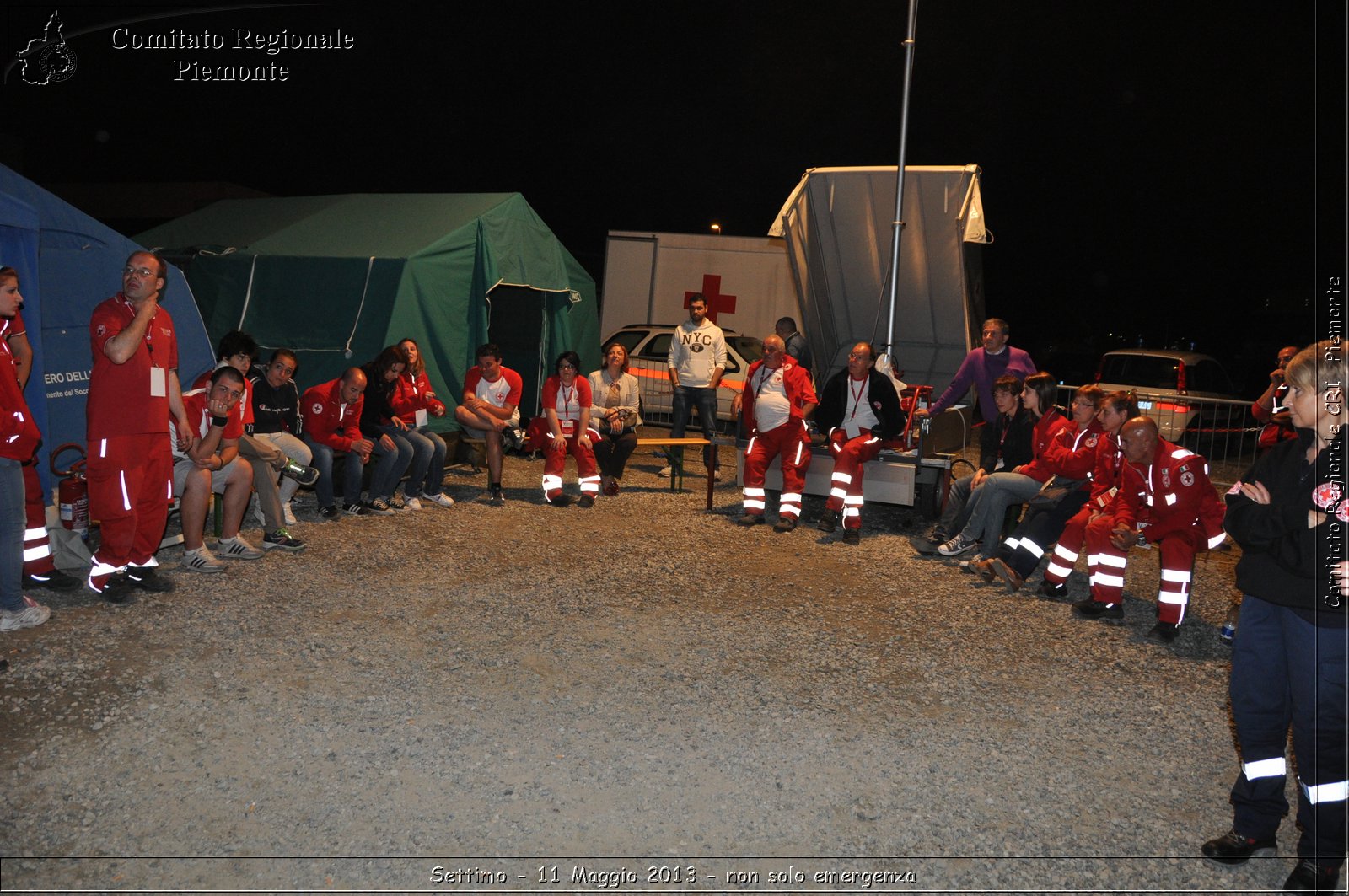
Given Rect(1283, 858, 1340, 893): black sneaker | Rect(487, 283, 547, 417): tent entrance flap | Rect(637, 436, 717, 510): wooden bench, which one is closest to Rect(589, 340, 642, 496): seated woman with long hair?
Rect(637, 436, 717, 510): wooden bench

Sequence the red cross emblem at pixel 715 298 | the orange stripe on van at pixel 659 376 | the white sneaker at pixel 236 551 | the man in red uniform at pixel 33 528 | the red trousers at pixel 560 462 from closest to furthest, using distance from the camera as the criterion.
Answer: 1. the man in red uniform at pixel 33 528
2. the white sneaker at pixel 236 551
3. the red trousers at pixel 560 462
4. the orange stripe on van at pixel 659 376
5. the red cross emblem at pixel 715 298

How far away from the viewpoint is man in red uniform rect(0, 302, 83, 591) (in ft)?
16.7

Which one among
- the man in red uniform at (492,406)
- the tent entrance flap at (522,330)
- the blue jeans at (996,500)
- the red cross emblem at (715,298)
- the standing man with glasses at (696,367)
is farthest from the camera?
the red cross emblem at (715,298)

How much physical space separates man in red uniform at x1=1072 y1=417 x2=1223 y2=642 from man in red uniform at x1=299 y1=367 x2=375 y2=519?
5.29 m

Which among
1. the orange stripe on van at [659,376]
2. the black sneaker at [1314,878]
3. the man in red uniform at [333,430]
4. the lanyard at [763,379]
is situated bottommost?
the black sneaker at [1314,878]

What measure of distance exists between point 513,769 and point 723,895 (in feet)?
3.23

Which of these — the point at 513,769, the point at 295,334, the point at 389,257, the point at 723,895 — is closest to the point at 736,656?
the point at 513,769

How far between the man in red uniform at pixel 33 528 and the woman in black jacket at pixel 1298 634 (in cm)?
556

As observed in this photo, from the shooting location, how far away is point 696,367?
31.6 feet

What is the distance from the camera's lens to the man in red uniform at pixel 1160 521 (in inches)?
206

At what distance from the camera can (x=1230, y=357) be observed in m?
35.8

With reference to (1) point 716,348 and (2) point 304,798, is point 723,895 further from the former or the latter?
(1) point 716,348

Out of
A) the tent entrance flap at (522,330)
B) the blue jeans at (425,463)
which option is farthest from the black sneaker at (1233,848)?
the tent entrance flap at (522,330)

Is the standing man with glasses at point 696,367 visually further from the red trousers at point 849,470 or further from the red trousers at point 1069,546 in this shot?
the red trousers at point 1069,546
